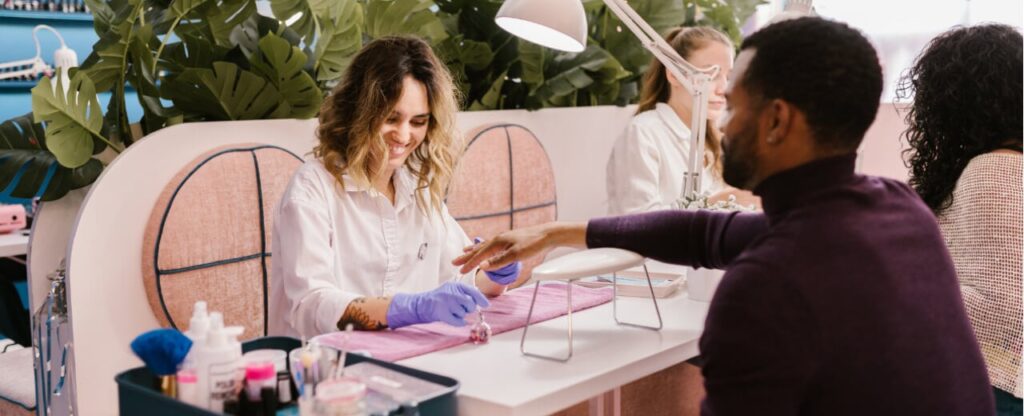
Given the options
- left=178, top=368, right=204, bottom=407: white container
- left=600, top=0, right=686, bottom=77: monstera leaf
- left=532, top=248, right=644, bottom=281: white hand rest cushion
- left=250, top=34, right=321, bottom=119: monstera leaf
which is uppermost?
left=600, top=0, right=686, bottom=77: monstera leaf

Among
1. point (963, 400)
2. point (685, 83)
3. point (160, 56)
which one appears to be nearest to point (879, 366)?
point (963, 400)

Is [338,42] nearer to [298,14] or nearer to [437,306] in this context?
[298,14]

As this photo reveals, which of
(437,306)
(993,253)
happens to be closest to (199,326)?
(437,306)

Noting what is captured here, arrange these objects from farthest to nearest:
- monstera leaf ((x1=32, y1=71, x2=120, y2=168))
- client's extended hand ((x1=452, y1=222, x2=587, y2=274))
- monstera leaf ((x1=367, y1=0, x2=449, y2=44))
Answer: monstera leaf ((x1=367, y1=0, x2=449, y2=44)) → monstera leaf ((x1=32, y1=71, x2=120, y2=168)) → client's extended hand ((x1=452, y1=222, x2=587, y2=274))

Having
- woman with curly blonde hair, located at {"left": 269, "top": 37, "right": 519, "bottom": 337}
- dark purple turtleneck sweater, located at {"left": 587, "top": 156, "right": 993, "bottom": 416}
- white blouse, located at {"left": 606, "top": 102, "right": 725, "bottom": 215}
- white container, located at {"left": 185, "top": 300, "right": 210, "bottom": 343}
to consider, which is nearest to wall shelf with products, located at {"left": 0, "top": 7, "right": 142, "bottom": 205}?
white blouse, located at {"left": 606, "top": 102, "right": 725, "bottom": 215}

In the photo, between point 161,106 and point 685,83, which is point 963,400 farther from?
point 161,106

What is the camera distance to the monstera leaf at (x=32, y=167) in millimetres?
2023

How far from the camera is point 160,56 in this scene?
2.21 metres

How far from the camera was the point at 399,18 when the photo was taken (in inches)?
101

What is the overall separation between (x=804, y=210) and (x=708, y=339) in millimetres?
199

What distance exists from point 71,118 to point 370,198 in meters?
0.67

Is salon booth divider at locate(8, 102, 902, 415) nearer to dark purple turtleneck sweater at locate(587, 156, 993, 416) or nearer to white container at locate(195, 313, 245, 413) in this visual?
white container at locate(195, 313, 245, 413)

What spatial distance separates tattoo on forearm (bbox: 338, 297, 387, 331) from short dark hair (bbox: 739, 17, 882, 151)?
85cm

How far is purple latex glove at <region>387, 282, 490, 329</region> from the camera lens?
1.59 m
